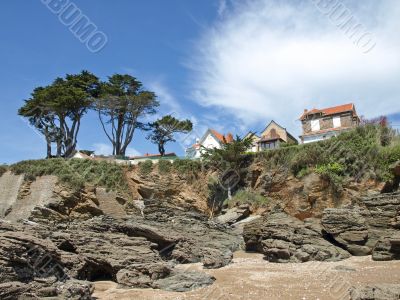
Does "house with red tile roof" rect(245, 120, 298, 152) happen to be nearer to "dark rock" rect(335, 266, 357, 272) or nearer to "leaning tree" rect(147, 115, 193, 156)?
"leaning tree" rect(147, 115, 193, 156)

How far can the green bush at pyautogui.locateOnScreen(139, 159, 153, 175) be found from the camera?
102 feet

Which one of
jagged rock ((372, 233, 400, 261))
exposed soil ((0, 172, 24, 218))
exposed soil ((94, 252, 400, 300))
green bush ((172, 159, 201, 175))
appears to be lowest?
exposed soil ((94, 252, 400, 300))

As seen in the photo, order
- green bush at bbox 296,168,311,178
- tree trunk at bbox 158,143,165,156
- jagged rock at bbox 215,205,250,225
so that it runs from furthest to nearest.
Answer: tree trunk at bbox 158,143,165,156
green bush at bbox 296,168,311,178
jagged rock at bbox 215,205,250,225

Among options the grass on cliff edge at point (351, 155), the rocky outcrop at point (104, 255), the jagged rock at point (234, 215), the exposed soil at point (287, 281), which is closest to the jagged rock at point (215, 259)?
the rocky outcrop at point (104, 255)

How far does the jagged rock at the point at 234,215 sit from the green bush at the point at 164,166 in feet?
24.4

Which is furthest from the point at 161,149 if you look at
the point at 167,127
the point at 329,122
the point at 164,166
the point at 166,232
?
the point at 166,232

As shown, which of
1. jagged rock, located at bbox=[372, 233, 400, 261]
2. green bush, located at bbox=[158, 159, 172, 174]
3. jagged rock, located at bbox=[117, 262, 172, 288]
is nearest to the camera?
jagged rock, located at bbox=[117, 262, 172, 288]

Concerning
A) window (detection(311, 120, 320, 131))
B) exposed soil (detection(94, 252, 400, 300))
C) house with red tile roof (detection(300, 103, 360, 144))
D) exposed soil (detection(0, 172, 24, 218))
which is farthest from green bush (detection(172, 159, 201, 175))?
window (detection(311, 120, 320, 131))

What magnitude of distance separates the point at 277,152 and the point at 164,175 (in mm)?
9586

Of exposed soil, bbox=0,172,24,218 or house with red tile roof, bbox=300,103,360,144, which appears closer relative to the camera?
exposed soil, bbox=0,172,24,218

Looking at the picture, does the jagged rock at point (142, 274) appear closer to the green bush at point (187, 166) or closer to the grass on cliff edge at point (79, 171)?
the grass on cliff edge at point (79, 171)

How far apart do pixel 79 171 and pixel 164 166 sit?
701 cm

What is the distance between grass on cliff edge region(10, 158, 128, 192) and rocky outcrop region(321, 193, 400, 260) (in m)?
18.6

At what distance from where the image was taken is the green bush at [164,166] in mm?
30997
